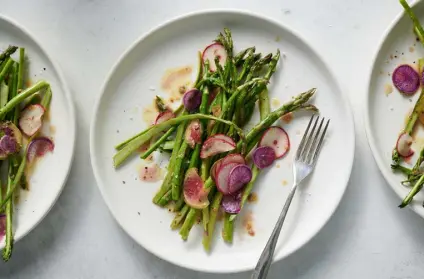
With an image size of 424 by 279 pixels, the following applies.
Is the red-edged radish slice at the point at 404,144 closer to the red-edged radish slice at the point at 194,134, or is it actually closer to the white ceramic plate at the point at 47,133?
the red-edged radish slice at the point at 194,134

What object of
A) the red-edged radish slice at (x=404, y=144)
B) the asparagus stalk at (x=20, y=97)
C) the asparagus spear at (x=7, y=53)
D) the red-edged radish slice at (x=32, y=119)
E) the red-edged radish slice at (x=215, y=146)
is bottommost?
the red-edged radish slice at (x=404, y=144)

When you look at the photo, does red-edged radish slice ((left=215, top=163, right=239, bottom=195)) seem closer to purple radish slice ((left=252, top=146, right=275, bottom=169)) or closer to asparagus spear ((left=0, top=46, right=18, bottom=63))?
purple radish slice ((left=252, top=146, right=275, bottom=169))

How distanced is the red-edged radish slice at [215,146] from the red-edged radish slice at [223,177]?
2.3 inches

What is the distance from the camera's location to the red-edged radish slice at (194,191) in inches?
86.5

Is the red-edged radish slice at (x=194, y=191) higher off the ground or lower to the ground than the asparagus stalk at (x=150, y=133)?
lower

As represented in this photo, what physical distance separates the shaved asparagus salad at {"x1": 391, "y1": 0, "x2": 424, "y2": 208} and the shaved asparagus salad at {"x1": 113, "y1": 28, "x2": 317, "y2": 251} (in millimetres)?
310

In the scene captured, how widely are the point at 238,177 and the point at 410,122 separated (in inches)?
24.2

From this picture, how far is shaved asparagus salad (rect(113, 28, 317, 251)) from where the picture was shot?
2.19 m

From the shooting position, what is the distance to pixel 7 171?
7.72 ft

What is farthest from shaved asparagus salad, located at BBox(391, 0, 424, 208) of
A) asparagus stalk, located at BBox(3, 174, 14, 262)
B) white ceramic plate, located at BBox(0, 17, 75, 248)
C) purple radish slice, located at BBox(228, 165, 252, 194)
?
asparagus stalk, located at BBox(3, 174, 14, 262)

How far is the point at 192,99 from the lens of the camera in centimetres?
222

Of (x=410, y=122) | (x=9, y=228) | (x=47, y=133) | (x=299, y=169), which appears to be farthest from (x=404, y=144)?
(x=9, y=228)

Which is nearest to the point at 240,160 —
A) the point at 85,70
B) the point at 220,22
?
the point at 220,22

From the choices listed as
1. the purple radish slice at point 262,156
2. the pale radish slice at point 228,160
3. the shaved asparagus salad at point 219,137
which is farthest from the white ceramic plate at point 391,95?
the pale radish slice at point 228,160
